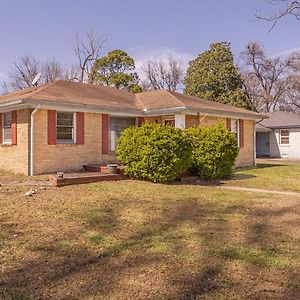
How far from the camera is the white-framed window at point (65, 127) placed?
14016 millimetres

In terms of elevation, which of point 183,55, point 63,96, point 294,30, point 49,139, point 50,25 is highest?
point 183,55

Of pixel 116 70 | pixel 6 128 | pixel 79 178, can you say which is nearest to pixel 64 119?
pixel 6 128

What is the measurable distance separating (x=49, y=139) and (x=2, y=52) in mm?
19391

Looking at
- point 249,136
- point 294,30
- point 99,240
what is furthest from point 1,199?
point 249,136

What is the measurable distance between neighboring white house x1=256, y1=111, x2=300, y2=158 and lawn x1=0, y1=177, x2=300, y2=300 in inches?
849

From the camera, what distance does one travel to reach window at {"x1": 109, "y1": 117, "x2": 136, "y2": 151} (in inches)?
641

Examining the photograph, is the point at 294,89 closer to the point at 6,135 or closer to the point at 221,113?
the point at 221,113

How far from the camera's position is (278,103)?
1877 inches

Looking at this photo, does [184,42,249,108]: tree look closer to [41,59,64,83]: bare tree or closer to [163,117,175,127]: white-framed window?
[41,59,64,83]: bare tree

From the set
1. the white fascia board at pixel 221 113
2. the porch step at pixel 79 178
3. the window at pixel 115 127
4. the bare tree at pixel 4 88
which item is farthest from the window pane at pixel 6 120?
the bare tree at pixel 4 88

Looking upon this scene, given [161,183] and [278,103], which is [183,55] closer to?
[278,103]

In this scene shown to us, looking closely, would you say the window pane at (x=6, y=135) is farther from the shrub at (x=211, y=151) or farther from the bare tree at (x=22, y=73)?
the bare tree at (x=22, y=73)

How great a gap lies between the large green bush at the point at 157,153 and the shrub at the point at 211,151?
3.16 ft

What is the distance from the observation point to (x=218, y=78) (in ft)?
113
